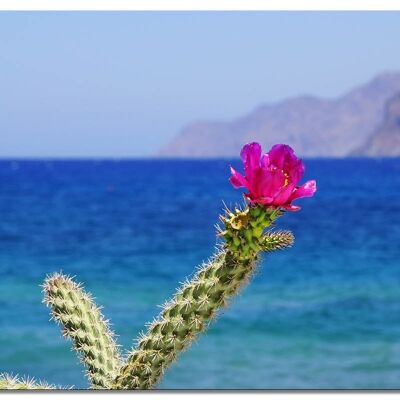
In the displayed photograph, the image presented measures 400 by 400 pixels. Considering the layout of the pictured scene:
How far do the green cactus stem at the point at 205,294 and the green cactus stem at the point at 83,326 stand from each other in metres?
0.06

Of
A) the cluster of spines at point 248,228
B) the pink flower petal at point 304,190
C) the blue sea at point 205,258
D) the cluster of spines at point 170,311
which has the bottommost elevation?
the cluster of spines at point 170,311

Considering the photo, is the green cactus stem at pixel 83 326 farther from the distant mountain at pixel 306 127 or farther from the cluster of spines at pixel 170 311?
the distant mountain at pixel 306 127

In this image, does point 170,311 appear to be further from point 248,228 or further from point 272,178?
point 272,178

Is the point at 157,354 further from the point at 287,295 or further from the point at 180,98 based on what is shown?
the point at 287,295

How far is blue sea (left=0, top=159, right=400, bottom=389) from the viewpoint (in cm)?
924

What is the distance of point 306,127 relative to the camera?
45.2 feet

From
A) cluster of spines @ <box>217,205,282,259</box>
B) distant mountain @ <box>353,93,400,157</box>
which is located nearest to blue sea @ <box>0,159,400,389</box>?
distant mountain @ <box>353,93,400,157</box>

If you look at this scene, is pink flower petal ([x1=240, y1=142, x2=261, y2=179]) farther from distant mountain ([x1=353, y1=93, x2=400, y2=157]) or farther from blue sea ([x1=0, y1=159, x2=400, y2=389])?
distant mountain ([x1=353, y1=93, x2=400, y2=157])

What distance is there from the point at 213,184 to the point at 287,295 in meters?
10.4
